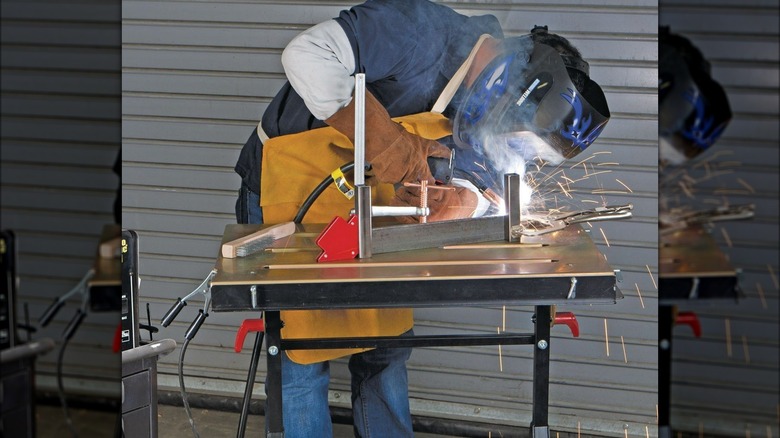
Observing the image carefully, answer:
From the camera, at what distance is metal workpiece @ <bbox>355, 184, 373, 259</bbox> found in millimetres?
2559

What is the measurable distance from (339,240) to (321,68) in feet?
2.06

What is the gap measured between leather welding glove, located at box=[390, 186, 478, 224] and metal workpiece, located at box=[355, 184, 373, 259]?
1.27 feet

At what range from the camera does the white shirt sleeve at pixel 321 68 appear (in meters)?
2.77

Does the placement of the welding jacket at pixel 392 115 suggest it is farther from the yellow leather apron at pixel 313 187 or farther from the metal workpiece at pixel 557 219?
the metal workpiece at pixel 557 219

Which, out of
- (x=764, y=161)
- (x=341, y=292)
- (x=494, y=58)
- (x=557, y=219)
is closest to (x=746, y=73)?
(x=764, y=161)

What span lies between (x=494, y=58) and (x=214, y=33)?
1.23 meters

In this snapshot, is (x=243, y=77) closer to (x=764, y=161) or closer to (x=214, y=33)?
(x=214, y=33)

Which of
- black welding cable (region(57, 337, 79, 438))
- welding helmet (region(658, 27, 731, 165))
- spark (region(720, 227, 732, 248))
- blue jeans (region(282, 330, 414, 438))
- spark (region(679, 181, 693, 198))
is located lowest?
blue jeans (region(282, 330, 414, 438))

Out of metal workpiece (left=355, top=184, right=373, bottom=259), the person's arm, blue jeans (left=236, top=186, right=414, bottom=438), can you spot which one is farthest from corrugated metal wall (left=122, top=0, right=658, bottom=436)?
metal workpiece (left=355, top=184, right=373, bottom=259)

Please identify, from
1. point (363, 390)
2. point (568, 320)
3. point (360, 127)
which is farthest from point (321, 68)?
point (363, 390)

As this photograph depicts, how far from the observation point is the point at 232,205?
362 cm

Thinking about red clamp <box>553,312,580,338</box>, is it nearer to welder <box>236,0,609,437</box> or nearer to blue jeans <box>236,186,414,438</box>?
welder <box>236,0,609,437</box>

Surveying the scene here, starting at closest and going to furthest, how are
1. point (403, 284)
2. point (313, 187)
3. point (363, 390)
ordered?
point (403, 284), point (313, 187), point (363, 390)

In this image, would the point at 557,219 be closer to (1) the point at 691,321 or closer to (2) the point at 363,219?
(2) the point at 363,219
